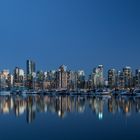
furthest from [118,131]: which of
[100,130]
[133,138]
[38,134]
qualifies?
[38,134]

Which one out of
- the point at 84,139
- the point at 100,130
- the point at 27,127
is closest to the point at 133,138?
the point at 84,139

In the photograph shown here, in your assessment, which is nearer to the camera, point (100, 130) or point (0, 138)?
point (0, 138)

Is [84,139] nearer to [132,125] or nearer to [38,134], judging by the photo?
[38,134]

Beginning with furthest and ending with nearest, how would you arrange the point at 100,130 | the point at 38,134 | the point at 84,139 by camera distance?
the point at 100,130, the point at 38,134, the point at 84,139

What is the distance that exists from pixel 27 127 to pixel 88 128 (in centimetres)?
635

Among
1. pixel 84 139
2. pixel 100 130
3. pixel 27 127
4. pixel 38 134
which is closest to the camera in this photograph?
pixel 84 139

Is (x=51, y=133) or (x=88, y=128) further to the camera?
(x=88, y=128)

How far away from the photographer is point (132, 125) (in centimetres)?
4225

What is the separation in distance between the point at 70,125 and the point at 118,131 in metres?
7.77

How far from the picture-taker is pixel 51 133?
36281 millimetres

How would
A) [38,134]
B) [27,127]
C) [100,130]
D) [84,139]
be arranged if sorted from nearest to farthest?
[84,139]
[38,134]
[100,130]
[27,127]

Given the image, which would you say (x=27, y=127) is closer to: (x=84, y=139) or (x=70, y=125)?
(x=70, y=125)

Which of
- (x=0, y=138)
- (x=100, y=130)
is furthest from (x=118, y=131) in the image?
(x=0, y=138)

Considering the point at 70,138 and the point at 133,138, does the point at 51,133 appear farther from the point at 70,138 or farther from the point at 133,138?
the point at 133,138
